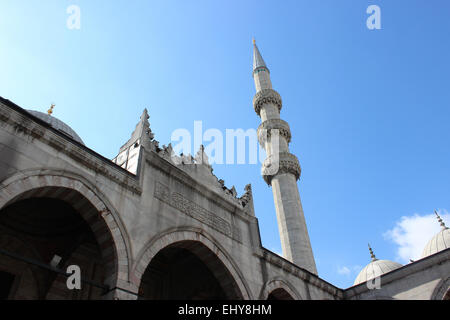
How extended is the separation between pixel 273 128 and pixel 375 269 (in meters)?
9.98

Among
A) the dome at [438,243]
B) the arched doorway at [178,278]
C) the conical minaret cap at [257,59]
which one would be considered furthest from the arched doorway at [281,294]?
the conical minaret cap at [257,59]

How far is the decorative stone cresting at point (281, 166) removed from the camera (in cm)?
2175

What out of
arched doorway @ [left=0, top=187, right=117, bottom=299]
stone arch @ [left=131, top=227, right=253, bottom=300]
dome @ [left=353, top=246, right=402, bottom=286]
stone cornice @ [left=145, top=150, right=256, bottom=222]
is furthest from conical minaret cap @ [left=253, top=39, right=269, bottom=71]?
arched doorway @ [left=0, top=187, right=117, bottom=299]

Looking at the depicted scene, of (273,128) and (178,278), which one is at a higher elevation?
(273,128)

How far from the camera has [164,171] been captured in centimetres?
913

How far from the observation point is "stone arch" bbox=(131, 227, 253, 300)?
7331 millimetres

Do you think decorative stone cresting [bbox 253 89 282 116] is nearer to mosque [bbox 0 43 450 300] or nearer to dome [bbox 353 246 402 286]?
dome [bbox 353 246 402 286]

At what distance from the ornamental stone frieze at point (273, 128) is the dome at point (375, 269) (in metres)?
8.79

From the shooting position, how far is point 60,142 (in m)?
6.97

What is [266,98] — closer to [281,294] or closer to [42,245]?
[281,294]

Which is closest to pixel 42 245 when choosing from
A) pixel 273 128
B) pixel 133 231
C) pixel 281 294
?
pixel 133 231

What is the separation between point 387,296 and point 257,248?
497 centimetres
